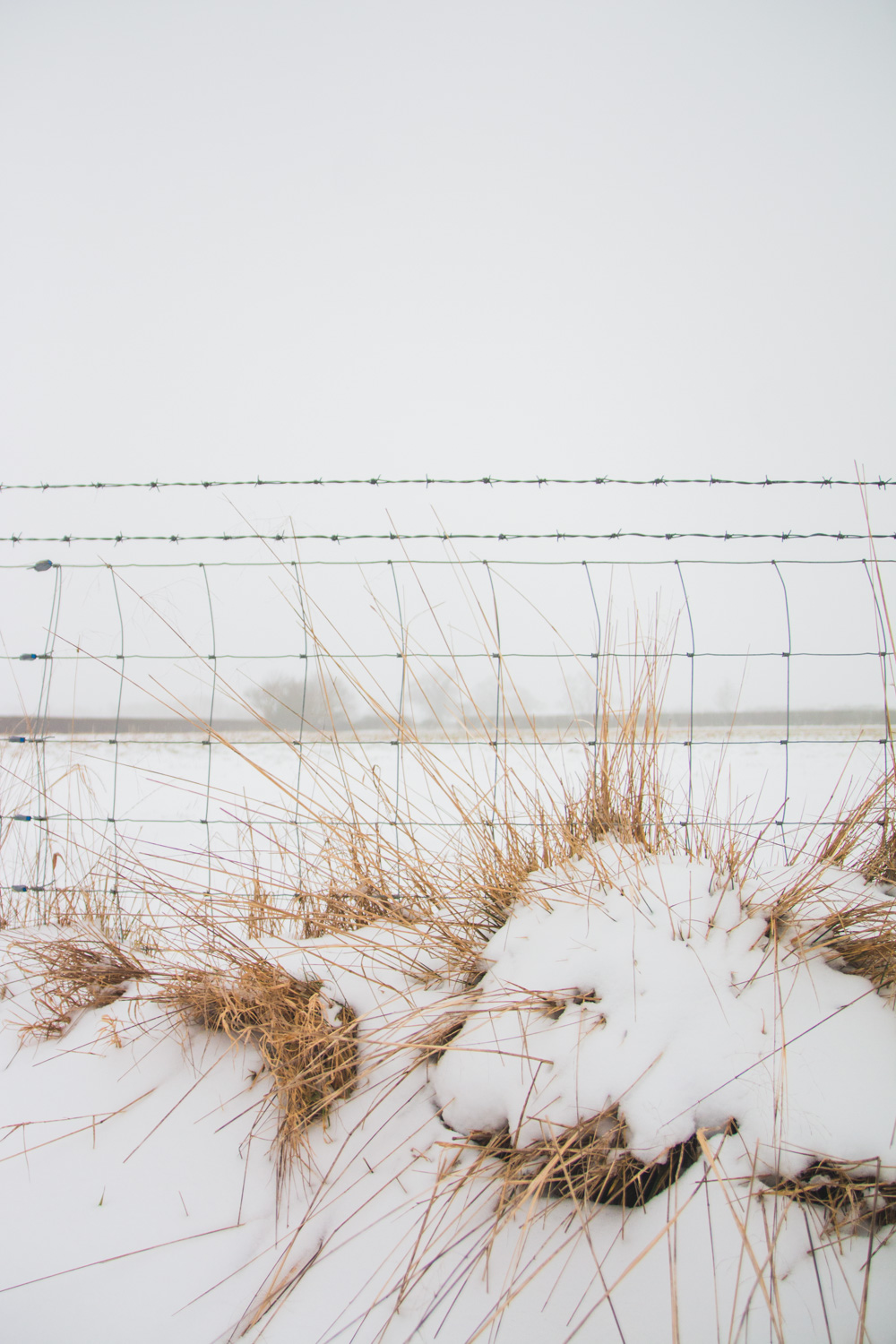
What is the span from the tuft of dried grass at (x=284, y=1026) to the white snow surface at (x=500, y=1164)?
0.12 feet

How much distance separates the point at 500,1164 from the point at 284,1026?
17.5 inches

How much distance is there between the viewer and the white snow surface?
2.56 feet

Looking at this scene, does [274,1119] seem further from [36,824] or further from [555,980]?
[36,824]

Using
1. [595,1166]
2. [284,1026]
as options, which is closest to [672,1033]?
[595,1166]

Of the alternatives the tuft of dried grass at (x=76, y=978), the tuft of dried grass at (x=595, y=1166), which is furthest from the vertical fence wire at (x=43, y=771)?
the tuft of dried grass at (x=595, y=1166)

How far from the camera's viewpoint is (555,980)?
3.45ft

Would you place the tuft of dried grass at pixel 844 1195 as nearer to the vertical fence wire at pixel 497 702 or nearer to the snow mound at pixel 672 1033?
the snow mound at pixel 672 1033

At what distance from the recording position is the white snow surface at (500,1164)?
78cm

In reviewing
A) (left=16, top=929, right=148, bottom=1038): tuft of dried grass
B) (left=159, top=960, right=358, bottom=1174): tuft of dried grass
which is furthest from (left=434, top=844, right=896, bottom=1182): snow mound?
(left=16, top=929, right=148, bottom=1038): tuft of dried grass

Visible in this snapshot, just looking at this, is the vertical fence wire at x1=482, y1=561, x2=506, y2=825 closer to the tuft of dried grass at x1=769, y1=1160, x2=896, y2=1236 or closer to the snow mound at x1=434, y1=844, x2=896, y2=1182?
the snow mound at x1=434, y1=844, x2=896, y2=1182

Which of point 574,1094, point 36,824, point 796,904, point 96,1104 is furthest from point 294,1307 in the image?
point 36,824

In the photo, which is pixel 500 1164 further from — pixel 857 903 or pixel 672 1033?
pixel 857 903

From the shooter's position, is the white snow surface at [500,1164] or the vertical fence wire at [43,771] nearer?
the white snow surface at [500,1164]

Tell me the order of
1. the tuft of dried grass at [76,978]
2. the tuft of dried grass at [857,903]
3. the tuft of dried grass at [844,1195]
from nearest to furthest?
the tuft of dried grass at [844,1195]
the tuft of dried grass at [857,903]
the tuft of dried grass at [76,978]
